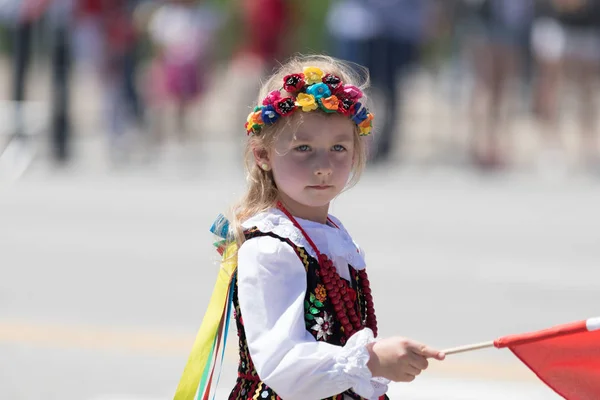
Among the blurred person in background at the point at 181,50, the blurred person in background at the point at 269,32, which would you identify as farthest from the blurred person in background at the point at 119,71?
the blurred person in background at the point at 269,32

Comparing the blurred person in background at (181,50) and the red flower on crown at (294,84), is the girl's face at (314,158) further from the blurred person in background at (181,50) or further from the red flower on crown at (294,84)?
the blurred person in background at (181,50)

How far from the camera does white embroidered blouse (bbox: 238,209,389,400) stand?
9.60 ft

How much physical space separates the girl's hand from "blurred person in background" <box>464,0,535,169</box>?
31.1 ft

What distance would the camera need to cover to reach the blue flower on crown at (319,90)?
313 centimetres

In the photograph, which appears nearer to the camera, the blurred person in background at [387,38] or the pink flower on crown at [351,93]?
the pink flower on crown at [351,93]

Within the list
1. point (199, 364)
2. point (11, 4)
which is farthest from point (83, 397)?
point (11, 4)

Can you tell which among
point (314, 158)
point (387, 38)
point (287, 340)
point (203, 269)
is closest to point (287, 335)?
point (287, 340)

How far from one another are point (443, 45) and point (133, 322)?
1568 centimetres

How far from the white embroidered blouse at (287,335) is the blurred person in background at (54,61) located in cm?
975

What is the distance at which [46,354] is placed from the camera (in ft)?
19.4

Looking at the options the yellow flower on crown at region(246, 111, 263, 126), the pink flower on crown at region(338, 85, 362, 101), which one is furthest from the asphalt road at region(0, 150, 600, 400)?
the pink flower on crown at region(338, 85, 362, 101)

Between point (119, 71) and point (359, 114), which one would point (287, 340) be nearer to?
point (359, 114)

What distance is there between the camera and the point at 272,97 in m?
3.17

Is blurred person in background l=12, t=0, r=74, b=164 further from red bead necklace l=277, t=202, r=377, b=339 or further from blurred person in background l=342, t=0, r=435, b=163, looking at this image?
red bead necklace l=277, t=202, r=377, b=339
